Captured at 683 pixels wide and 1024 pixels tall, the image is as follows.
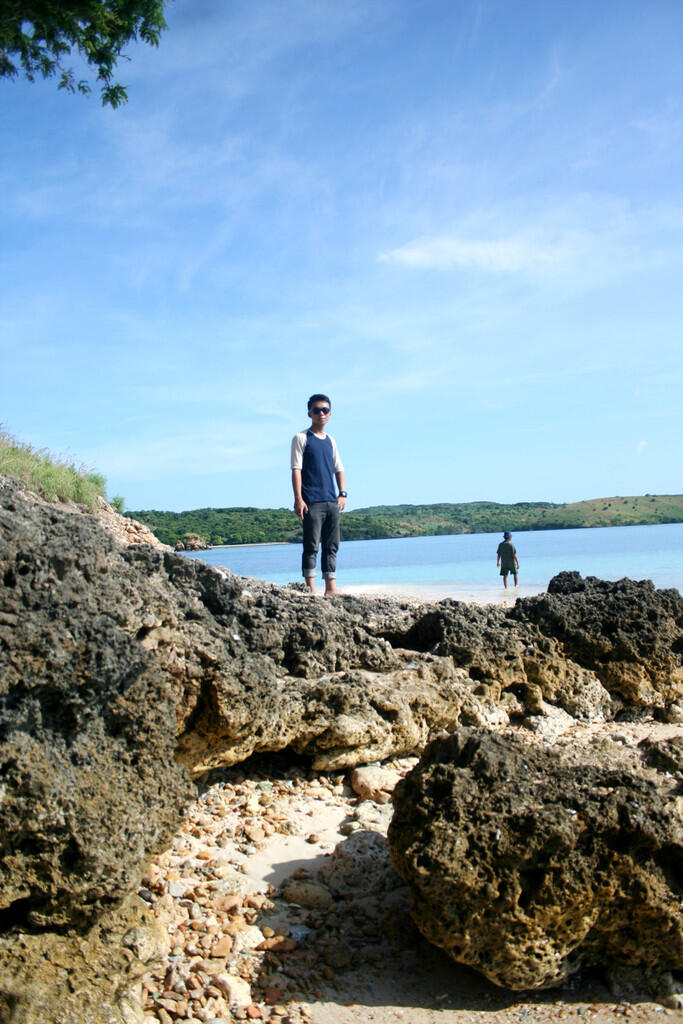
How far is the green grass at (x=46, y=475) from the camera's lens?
10750 mm

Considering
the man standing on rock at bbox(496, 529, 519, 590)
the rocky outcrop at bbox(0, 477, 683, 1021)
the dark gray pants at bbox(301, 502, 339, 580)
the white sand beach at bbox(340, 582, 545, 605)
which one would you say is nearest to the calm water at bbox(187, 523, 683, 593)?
the white sand beach at bbox(340, 582, 545, 605)

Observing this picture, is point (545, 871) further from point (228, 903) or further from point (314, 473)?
point (314, 473)

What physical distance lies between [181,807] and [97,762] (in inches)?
17.9

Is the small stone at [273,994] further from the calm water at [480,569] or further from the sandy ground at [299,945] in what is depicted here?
the calm water at [480,569]

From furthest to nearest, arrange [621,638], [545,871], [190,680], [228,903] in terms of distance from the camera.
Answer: [621,638] < [190,680] < [228,903] < [545,871]

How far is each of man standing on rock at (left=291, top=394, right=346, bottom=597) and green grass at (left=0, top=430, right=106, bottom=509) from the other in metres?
4.44

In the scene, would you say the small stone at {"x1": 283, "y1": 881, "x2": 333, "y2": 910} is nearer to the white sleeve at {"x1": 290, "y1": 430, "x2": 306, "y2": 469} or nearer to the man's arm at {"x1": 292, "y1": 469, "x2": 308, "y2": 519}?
the man's arm at {"x1": 292, "y1": 469, "x2": 308, "y2": 519}

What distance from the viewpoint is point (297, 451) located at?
7969 millimetres

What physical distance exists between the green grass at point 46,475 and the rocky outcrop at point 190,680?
6.06 metres

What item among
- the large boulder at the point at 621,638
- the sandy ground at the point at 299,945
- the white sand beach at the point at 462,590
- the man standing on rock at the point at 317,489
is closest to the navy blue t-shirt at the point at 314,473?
the man standing on rock at the point at 317,489

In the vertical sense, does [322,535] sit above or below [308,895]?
above

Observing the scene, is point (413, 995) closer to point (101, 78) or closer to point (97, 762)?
point (97, 762)

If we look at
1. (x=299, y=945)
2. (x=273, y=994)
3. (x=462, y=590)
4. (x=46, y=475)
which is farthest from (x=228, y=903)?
(x=462, y=590)

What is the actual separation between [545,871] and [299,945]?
1143 mm
